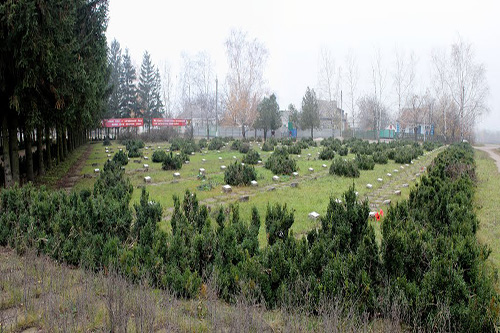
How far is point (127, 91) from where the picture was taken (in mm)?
49625

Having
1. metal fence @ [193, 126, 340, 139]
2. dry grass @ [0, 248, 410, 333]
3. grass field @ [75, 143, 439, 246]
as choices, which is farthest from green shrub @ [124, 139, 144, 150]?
metal fence @ [193, 126, 340, 139]

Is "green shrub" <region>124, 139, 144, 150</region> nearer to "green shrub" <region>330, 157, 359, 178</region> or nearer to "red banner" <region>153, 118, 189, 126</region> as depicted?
"green shrub" <region>330, 157, 359, 178</region>

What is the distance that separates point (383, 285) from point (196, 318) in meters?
1.74

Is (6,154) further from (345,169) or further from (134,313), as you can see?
(345,169)

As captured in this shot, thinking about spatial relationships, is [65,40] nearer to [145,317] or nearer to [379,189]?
[145,317]

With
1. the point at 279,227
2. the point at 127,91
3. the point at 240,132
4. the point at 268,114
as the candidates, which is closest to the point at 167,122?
the point at 268,114

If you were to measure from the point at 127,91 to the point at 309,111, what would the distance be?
89.5 feet

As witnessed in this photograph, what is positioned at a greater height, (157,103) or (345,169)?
(157,103)

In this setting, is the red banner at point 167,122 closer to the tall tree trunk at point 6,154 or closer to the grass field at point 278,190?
the grass field at point 278,190

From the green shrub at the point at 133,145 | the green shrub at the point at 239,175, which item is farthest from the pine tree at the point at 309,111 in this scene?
the green shrub at the point at 239,175

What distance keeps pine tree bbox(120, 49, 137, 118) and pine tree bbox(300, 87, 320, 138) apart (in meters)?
25.7

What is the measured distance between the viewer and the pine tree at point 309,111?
3966 cm

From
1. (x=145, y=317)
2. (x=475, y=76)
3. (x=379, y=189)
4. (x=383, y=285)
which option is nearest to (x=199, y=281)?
(x=145, y=317)

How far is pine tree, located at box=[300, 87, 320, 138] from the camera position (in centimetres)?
3966
